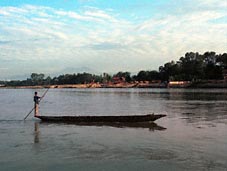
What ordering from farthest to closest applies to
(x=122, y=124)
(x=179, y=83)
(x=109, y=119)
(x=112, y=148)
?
(x=179, y=83) < (x=109, y=119) < (x=122, y=124) < (x=112, y=148)

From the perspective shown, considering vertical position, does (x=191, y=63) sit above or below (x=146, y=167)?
above

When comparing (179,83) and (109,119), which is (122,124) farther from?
(179,83)

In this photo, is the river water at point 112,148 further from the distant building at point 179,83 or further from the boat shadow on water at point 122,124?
the distant building at point 179,83

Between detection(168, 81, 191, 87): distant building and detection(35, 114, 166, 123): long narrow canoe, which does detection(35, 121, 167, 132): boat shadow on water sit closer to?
detection(35, 114, 166, 123): long narrow canoe

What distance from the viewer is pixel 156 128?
2602 centimetres

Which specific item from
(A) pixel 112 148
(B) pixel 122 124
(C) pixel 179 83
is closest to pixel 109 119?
(B) pixel 122 124

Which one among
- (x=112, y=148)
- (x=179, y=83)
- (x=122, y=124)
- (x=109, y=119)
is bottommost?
(x=112, y=148)

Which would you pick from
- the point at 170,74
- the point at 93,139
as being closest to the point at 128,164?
the point at 93,139

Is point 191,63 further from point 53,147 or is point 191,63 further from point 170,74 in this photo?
point 53,147

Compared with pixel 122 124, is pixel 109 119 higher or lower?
higher

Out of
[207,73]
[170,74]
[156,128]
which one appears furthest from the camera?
[170,74]

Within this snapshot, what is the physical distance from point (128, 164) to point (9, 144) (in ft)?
24.2

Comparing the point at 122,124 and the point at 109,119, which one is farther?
the point at 109,119

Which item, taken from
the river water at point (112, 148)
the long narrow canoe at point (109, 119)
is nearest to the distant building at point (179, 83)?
the long narrow canoe at point (109, 119)
